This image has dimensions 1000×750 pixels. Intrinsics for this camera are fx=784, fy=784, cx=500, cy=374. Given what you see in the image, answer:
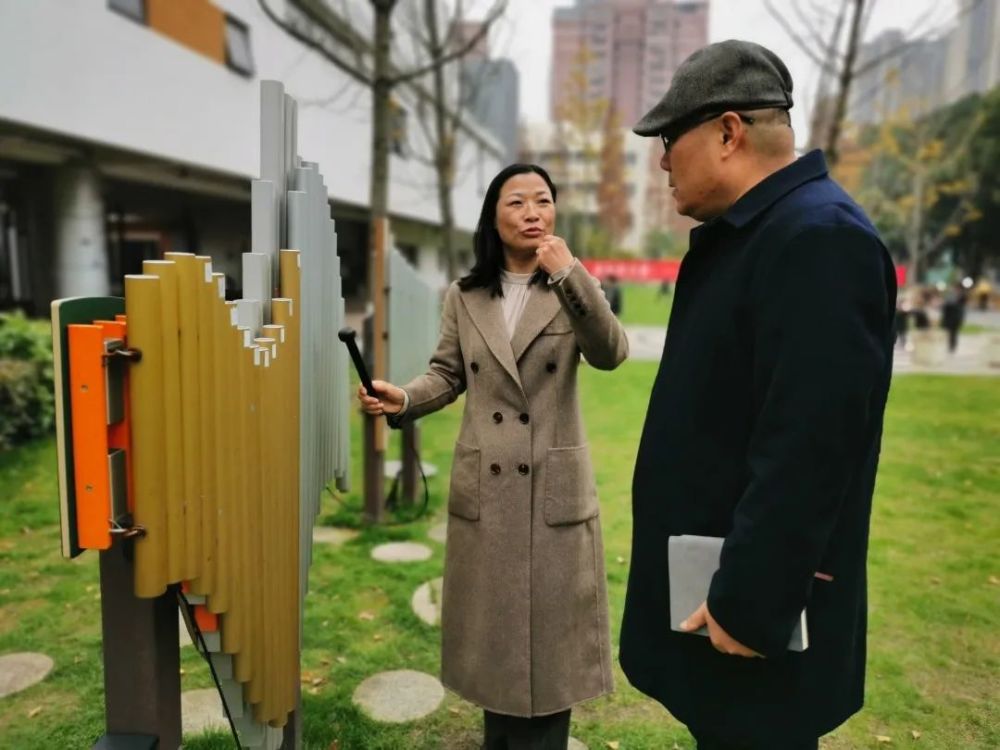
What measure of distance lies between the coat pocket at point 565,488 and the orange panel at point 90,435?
1255 millimetres

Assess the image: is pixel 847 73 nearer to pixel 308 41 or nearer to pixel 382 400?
pixel 308 41

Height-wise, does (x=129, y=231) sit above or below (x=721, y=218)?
above

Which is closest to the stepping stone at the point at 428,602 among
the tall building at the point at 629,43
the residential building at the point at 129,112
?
the residential building at the point at 129,112

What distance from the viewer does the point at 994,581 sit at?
4.73m

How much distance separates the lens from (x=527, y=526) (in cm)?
240

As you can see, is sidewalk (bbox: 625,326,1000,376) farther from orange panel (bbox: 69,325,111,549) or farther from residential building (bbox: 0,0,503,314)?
orange panel (bbox: 69,325,111,549)

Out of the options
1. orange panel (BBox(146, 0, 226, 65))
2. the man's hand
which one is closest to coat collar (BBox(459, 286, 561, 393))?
the man's hand

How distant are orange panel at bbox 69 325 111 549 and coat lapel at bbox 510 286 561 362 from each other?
125cm

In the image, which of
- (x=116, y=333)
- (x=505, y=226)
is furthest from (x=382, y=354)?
(x=116, y=333)

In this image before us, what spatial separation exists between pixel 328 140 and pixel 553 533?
66.7 feet

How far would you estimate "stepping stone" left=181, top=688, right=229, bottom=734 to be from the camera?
3037mm

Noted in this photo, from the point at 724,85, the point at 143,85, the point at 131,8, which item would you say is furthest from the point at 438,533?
the point at 131,8

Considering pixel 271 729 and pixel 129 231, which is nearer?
pixel 271 729

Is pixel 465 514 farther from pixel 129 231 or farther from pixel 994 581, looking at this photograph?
pixel 129 231
